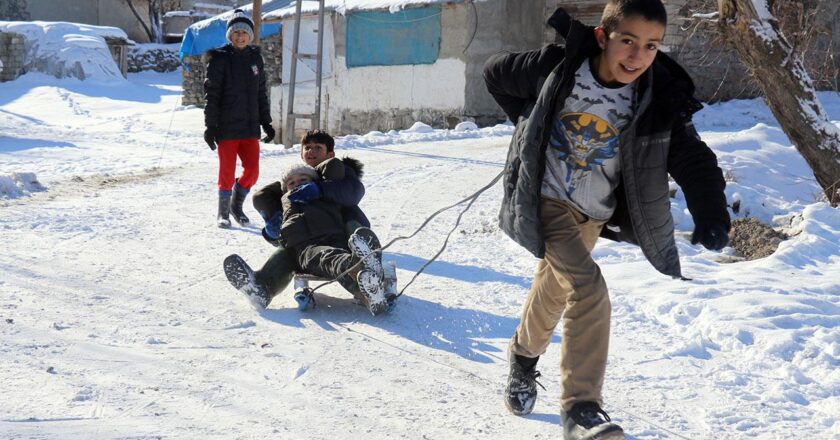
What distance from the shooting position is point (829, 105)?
1767 centimetres

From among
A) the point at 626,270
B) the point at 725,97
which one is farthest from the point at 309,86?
the point at 626,270

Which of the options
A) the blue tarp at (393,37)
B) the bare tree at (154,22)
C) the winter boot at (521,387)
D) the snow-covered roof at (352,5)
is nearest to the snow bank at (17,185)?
the winter boot at (521,387)

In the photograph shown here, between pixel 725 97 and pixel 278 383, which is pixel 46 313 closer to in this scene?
pixel 278 383

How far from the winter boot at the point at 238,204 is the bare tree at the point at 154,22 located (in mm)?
37049

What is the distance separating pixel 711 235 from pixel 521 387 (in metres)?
1.06

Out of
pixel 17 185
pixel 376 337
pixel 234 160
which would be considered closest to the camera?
pixel 376 337

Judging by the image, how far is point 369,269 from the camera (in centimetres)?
484

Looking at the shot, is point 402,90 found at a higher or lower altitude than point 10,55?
higher

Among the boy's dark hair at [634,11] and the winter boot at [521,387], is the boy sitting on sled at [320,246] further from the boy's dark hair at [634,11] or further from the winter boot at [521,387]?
the boy's dark hair at [634,11]

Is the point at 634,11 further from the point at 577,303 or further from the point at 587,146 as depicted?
the point at 577,303

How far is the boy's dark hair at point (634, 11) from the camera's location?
10.0ft

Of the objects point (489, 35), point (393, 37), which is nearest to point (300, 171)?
point (489, 35)

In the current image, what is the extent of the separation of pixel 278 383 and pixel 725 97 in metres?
16.3

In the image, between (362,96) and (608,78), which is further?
(362,96)
